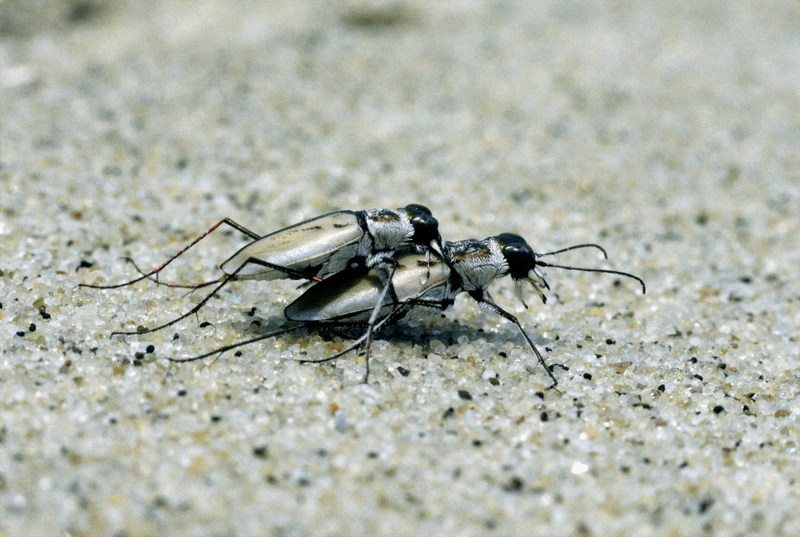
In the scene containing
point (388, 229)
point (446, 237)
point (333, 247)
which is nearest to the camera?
point (333, 247)

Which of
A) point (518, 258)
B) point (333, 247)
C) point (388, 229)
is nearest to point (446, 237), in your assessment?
point (518, 258)

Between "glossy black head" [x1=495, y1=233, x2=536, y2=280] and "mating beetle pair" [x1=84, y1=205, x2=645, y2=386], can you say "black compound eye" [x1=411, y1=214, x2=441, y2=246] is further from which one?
"glossy black head" [x1=495, y1=233, x2=536, y2=280]

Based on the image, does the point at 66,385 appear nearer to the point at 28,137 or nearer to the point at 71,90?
the point at 28,137

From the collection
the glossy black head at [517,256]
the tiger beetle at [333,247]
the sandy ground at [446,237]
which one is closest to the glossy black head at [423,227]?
the tiger beetle at [333,247]

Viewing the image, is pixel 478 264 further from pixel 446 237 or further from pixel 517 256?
pixel 446 237

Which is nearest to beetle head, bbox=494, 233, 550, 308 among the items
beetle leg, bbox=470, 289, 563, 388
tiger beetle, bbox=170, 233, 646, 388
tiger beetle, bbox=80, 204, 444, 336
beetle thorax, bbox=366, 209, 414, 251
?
tiger beetle, bbox=170, 233, 646, 388

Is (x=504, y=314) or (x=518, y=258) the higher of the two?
(x=518, y=258)

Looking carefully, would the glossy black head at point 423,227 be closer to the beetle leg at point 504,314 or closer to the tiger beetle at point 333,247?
the tiger beetle at point 333,247
